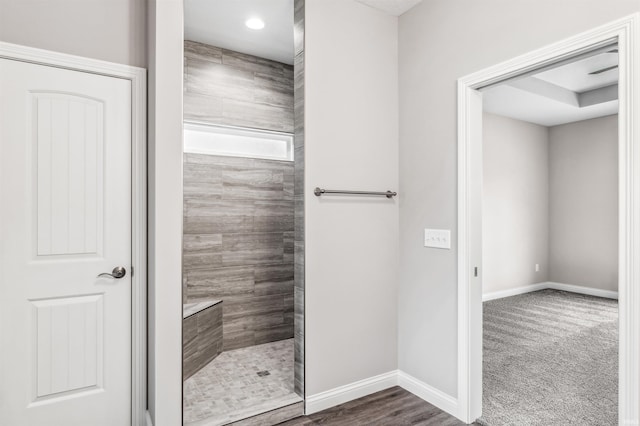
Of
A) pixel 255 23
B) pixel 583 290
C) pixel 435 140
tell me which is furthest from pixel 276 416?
pixel 583 290

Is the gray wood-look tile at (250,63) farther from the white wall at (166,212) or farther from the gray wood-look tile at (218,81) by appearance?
the white wall at (166,212)

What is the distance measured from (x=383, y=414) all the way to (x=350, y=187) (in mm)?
1485

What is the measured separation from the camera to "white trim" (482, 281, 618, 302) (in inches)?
223

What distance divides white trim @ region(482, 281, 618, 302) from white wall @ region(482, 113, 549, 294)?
76 mm

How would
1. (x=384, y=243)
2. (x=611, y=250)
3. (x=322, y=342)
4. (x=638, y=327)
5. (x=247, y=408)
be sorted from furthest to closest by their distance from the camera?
(x=611, y=250) → (x=384, y=243) → (x=322, y=342) → (x=247, y=408) → (x=638, y=327)

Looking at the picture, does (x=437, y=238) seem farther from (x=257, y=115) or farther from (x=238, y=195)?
(x=257, y=115)

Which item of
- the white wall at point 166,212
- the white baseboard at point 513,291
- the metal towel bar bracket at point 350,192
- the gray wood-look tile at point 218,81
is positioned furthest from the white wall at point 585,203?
the white wall at point 166,212

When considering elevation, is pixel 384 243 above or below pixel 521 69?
below

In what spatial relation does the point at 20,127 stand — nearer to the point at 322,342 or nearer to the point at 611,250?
the point at 322,342

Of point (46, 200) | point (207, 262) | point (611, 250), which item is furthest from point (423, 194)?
point (611, 250)

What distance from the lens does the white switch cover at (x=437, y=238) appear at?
8.01 feet

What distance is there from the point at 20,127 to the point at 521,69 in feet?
8.67

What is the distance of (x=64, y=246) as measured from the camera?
6.58ft

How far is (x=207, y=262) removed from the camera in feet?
10.6
